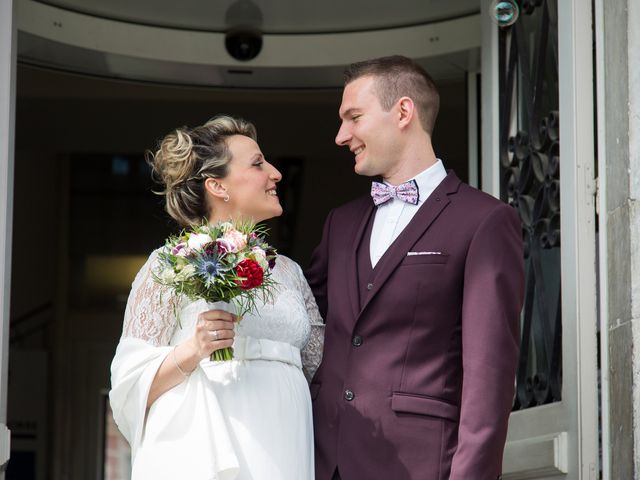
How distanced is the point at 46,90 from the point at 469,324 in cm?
511

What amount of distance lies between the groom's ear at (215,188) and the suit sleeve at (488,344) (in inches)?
34.5

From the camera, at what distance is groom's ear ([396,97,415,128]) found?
3.87 meters

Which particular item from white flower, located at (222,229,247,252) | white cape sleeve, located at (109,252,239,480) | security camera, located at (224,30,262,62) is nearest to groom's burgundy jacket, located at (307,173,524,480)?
white cape sleeve, located at (109,252,239,480)

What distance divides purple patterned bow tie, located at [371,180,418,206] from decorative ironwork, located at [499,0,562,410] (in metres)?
0.75

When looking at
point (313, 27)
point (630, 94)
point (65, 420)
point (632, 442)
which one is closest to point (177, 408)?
point (632, 442)

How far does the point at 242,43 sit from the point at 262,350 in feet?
8.38

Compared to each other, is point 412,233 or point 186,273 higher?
point 412,233

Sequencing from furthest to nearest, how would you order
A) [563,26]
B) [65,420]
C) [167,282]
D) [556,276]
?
1. [65,420]
2. [556,276]
3. [563,26]
4. [167,282]

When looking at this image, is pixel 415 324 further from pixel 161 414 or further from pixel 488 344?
pixel 161 414

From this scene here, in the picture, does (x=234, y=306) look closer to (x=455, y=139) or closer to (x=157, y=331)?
(x=157, y=331)

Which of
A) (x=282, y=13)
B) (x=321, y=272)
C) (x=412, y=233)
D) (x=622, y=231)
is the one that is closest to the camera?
(x=622, y=231)

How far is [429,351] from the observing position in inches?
138

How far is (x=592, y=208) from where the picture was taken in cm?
385

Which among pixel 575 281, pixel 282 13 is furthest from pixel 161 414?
pixel 282 13
